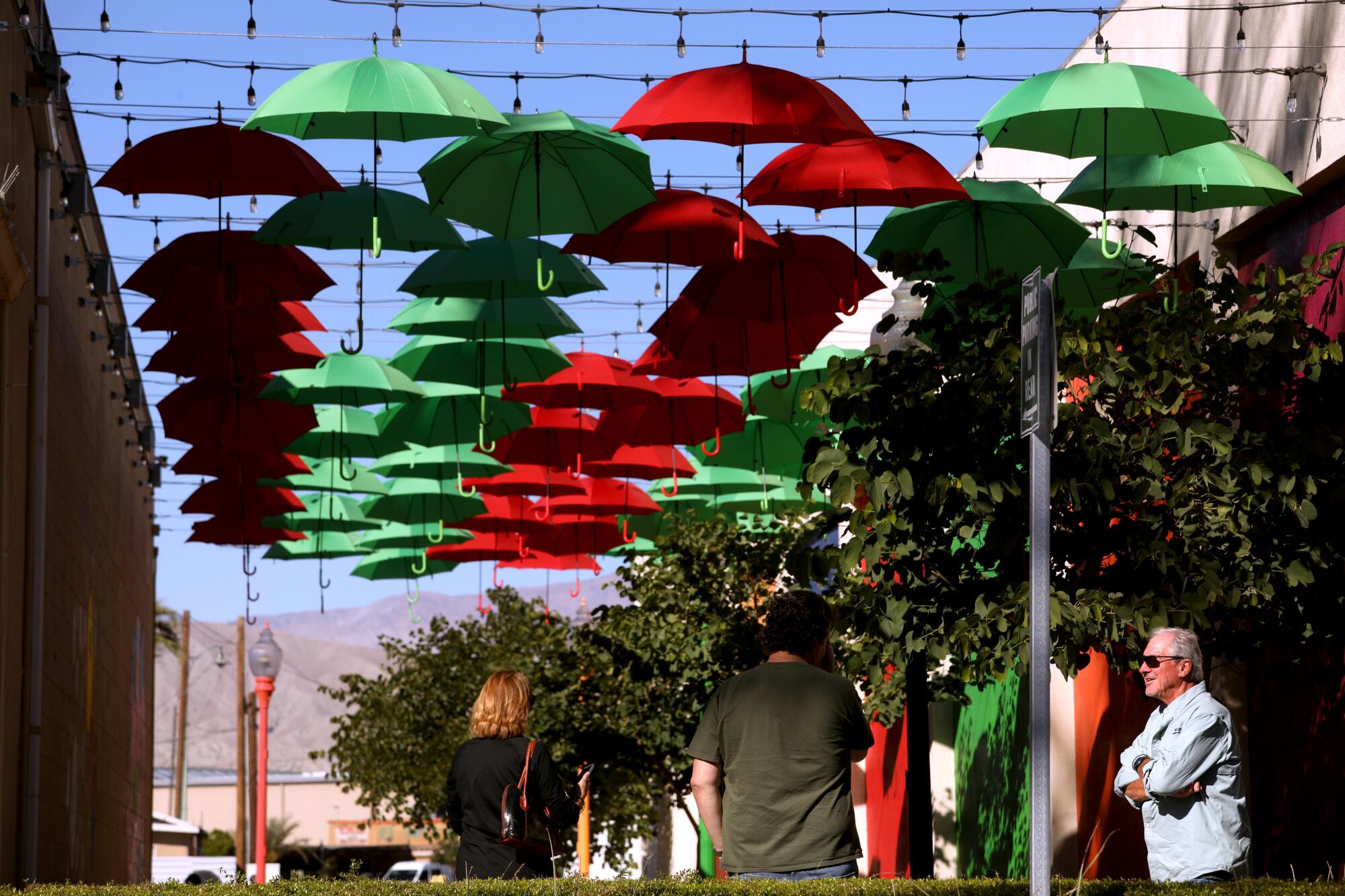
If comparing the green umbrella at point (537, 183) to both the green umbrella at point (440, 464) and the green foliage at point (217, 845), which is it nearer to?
the green umbrella at point (440, 464)

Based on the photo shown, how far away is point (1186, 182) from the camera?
9211mm

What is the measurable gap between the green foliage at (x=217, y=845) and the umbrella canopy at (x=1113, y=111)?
6112 cm

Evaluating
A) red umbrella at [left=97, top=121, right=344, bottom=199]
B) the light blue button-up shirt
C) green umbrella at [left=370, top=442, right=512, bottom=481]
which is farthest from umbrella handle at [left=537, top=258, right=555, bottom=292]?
green umbrella at [left=370, top=442, right=512, bottom=481]

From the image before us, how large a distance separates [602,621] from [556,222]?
5.96 metres

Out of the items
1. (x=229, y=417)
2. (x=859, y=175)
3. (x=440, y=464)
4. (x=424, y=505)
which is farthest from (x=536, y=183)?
(x=424, y=505)

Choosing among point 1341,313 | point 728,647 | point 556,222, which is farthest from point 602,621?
point 1341,313

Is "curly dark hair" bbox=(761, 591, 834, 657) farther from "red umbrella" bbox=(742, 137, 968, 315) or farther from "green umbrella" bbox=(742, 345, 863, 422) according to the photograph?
"green umbrella" bbox=(742, 345, 863, 422)

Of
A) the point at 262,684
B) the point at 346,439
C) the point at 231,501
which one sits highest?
the point at 346,439

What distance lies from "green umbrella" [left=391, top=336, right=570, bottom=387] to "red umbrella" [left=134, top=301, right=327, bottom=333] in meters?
1.65

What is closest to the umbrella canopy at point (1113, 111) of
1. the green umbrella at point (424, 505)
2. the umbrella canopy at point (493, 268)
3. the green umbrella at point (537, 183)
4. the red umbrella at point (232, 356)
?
the green umbrella at point (537, 183)

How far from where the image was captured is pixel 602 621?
16203 millimetres

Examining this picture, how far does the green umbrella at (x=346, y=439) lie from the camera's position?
57.8 feet

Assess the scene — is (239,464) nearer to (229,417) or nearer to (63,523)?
(229,417)

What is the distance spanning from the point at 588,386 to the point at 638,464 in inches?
101
